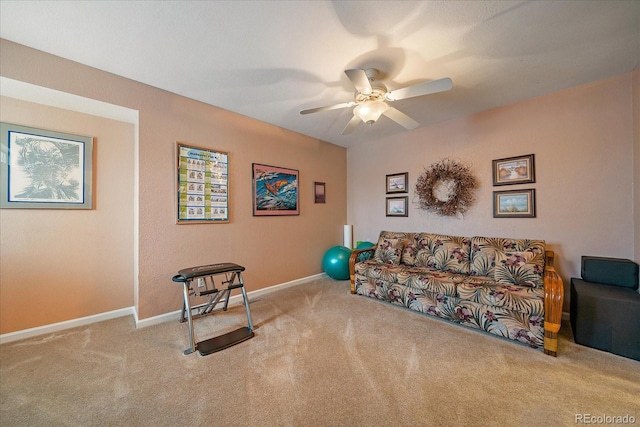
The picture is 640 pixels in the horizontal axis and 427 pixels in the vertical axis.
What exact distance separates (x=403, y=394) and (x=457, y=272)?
1.91 meters

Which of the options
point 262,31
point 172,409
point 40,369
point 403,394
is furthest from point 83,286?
point 403,394

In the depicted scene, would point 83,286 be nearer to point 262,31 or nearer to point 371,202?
point 262,31

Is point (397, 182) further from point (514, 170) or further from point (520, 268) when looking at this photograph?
point (520, 268)

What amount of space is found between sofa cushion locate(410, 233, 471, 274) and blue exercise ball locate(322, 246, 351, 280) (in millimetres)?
972

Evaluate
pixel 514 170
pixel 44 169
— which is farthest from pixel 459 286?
pixel 44 169

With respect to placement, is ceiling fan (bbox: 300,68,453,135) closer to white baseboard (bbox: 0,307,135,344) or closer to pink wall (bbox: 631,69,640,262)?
pink wall (bbox: 631,69,640,262)

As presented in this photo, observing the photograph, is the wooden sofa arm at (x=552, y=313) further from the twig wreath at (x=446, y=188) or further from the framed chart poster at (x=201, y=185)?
the framed chart poster at (x=201, y=185)

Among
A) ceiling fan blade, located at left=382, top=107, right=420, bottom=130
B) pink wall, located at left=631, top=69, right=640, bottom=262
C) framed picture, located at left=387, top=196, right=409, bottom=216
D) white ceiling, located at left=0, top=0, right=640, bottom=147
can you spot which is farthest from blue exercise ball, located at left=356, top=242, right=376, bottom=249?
pink wall, located at left=631, top=69, right=640, bottom=262

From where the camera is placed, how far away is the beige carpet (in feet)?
4.51

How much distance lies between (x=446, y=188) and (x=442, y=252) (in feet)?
3.29

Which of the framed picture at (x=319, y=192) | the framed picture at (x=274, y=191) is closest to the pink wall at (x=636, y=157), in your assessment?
the framed picture at (x=319, y=192)

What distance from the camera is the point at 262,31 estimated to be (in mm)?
1755

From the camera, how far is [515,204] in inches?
115
